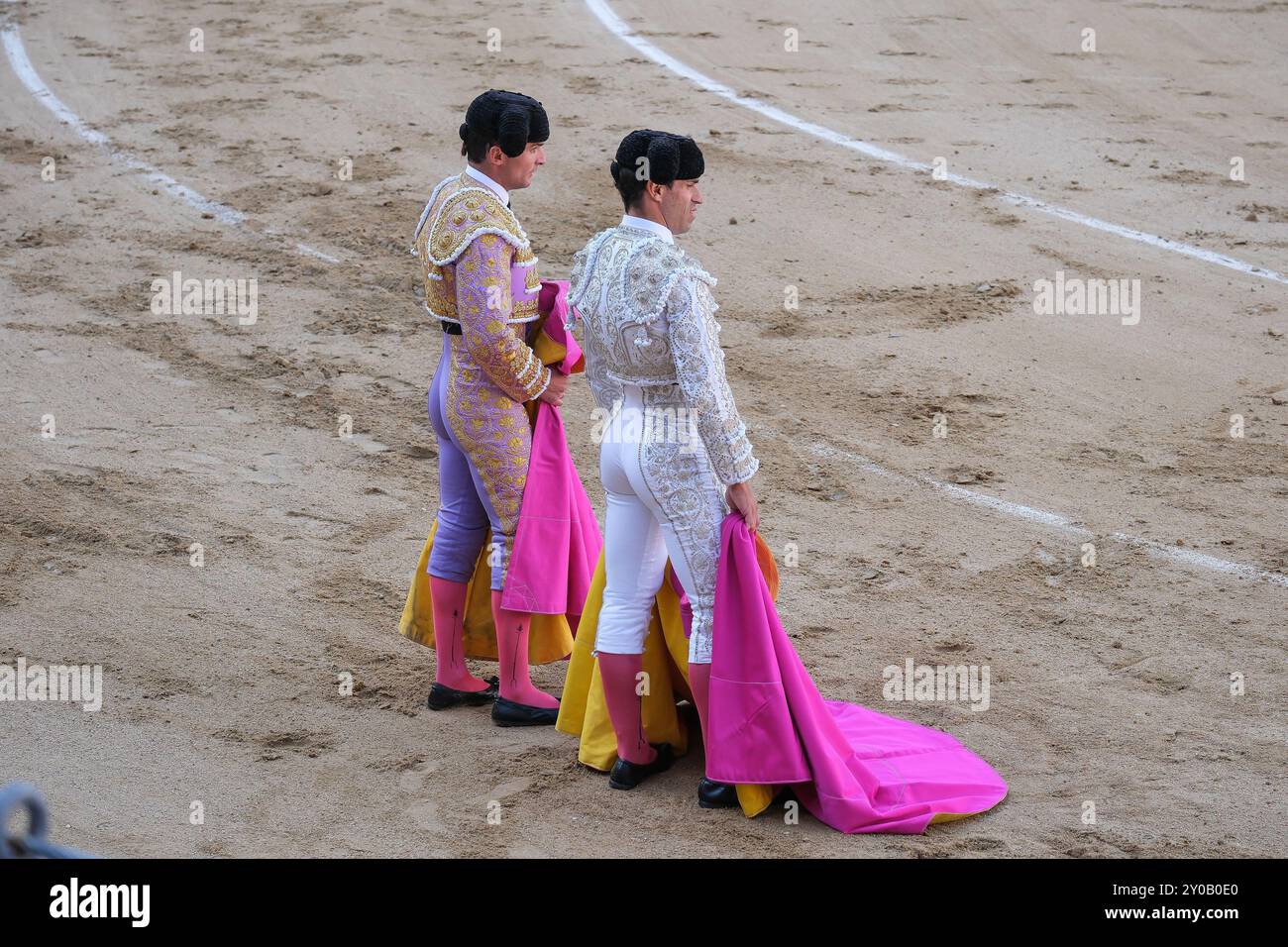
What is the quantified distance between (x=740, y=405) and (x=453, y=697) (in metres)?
2.85

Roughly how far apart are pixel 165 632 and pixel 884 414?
351cm

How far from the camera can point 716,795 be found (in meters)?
4.23

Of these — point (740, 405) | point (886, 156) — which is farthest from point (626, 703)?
point (886, 156)

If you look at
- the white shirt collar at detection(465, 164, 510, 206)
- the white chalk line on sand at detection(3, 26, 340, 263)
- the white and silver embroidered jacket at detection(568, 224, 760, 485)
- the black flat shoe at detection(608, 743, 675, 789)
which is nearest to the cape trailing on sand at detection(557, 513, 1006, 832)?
the black flat shoe at detection(608, 743, 675, 789)

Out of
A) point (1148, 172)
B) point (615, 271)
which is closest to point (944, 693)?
point (615, 271)

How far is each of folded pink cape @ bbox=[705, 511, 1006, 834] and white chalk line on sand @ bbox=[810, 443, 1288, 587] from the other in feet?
6.85

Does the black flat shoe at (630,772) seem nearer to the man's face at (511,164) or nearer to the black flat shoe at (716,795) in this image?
the black flat shoe at (716,795)

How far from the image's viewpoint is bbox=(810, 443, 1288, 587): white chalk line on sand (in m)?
5.82

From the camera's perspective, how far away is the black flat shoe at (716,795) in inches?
167

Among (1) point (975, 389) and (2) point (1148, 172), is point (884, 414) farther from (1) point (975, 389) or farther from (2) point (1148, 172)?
(2) point (1148, 172)

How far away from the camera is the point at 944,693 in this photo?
5.02 metres

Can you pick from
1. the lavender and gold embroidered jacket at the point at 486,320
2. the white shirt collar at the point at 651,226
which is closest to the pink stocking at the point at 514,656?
the lavender and gold embroidered jacket at the point at 486,320

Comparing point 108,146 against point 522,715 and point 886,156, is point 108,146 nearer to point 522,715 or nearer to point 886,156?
point 886,156

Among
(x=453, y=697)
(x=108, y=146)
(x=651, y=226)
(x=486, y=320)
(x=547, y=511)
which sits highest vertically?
(x=651, y=226)
